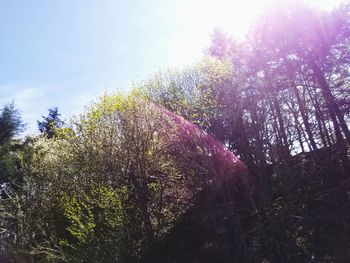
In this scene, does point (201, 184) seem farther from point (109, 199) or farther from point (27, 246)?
point (27, 246)

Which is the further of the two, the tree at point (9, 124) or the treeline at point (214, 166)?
the tree at point (9, 124)

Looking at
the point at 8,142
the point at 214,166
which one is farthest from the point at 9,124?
the point at 214,166

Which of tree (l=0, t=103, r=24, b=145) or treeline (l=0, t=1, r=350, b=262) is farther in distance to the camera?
tree (l=0, t=103, r=24, b=145)

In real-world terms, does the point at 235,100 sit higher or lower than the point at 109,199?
higher

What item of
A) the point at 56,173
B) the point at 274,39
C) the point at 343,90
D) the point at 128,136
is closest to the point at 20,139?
the point at 56,173

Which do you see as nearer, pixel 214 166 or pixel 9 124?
pixel 214 166

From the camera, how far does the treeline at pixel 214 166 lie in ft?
39.8

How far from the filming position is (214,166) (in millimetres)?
12820

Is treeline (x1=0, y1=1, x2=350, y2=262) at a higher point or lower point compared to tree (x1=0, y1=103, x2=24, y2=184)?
lower

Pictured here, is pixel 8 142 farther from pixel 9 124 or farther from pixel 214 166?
pixel 214 166

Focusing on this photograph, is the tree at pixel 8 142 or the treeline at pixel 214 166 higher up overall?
the tree at pixel 8 142

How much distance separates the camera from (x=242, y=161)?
41.8 feet

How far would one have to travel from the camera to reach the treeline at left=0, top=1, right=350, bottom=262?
12.1m

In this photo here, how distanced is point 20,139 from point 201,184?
16.7 metres
